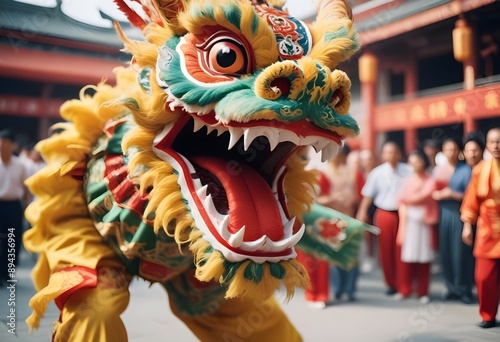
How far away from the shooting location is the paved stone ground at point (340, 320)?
167 centimetres

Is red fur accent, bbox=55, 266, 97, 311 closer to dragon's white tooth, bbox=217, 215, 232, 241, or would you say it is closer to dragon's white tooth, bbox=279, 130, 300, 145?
dragon's white tooth, bbox=217, 215, 232, 241

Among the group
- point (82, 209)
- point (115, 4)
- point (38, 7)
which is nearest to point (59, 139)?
point (82, 209)

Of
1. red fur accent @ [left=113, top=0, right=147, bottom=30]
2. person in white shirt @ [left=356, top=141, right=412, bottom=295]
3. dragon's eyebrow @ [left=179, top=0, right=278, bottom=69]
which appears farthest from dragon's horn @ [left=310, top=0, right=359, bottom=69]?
person in white shirt @ [left=356, top=141, right=412, bottom=295]

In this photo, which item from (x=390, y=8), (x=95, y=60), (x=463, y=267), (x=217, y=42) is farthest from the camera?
(x=95, y=60)

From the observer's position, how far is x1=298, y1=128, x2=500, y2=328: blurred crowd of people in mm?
1714

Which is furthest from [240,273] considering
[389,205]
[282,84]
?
[389,205]

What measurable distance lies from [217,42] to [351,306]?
6.81 feet

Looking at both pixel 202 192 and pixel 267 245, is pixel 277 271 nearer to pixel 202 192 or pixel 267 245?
pixel 267 245

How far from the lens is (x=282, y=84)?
3.23 ft

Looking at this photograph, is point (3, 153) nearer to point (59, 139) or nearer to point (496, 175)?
point (59, 139)

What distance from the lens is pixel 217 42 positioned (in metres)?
1.06

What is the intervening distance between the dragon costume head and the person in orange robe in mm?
834

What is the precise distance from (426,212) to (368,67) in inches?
33.7

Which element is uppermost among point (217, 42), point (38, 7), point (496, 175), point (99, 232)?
point (38, 7)
